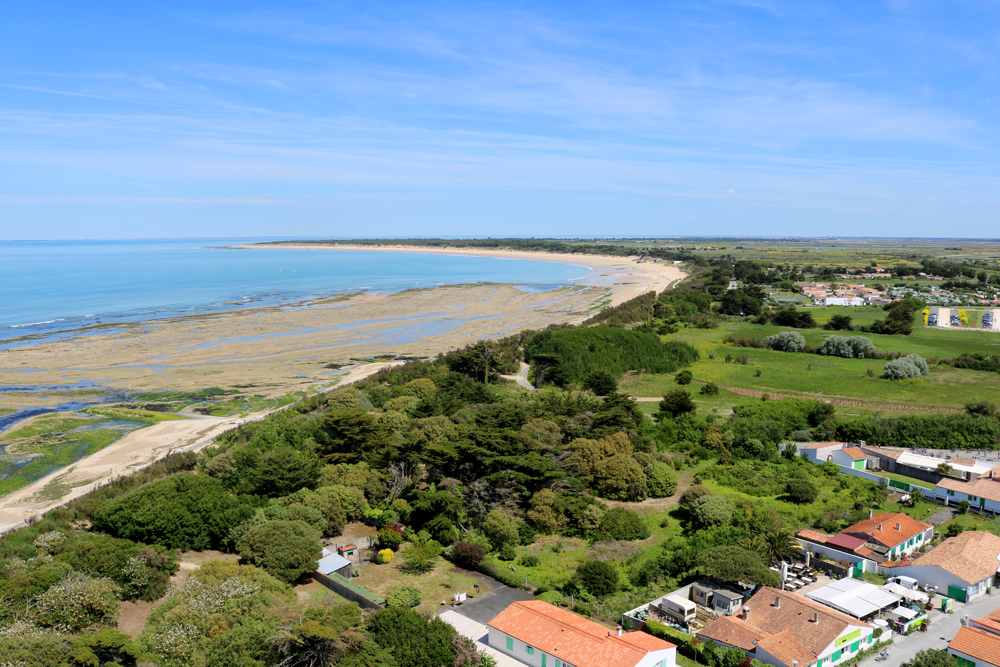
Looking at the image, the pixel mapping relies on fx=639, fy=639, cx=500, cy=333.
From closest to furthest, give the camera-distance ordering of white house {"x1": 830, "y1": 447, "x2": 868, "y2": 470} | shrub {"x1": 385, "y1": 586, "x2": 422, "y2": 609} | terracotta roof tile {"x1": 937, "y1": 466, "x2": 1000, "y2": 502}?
shrub {"x1": 385, "y1": 586, "x2": 422, "y2": 609} → terracotta roof tile {"x1": 937, "y1": 466, "x2": 1000, "y2": 502} → white house {"x1": 830, "y1": 447, "x2": 868, "y2": 470}

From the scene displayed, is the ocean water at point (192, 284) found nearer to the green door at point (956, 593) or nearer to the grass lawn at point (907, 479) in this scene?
the grass lawn at point (907, 479)

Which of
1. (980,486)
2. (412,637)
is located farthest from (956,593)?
(412,637)

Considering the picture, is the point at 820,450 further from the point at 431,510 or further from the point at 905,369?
the point at 905,369

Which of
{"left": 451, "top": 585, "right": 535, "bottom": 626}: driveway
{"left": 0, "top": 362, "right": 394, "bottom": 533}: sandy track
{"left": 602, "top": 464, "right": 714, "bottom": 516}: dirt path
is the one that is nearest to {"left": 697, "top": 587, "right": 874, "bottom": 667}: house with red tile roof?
{"left": 451, "top": 585, "right": 535, "bottom": 626}: driveway

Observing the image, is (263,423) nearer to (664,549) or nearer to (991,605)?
(664,549)

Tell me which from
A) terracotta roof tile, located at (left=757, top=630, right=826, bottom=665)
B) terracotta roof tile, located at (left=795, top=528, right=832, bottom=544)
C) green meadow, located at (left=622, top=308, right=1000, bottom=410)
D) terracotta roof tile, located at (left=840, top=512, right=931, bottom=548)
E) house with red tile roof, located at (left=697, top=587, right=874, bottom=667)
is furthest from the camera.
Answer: green meadow, located at (left=622, top=308, right=1000, bottom=410)

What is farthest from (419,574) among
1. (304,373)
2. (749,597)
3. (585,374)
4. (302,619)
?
(304,373)

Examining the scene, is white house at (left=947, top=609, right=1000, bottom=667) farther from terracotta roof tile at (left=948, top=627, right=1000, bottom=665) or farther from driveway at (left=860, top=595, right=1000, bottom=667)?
driveway at (left=860, top=595, right=1000, bottom=667)
